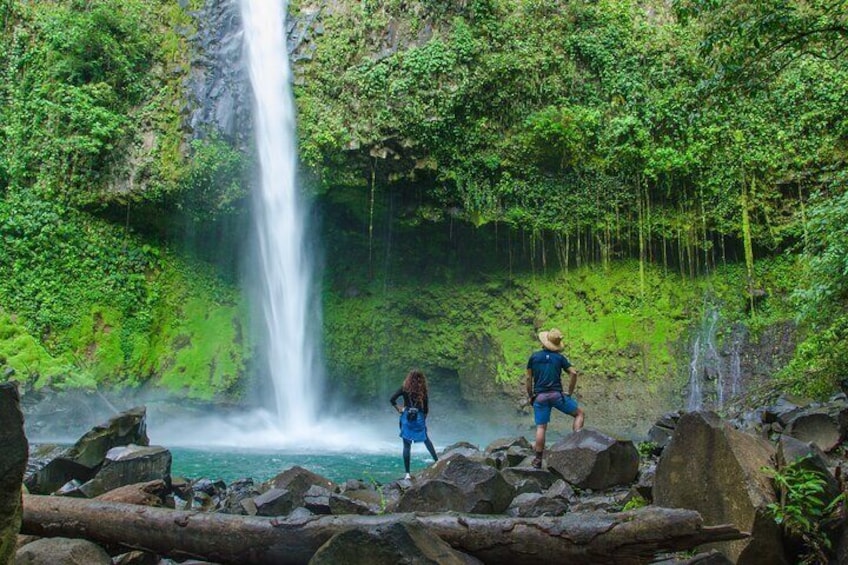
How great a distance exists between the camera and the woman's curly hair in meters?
7.95

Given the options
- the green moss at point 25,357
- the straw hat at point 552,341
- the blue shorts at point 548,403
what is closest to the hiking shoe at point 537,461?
the blue shorts at point 548,403

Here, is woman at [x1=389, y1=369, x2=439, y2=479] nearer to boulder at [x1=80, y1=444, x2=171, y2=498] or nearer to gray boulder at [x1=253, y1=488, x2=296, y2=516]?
boulder at [x1=80, y1=444, x2=171, y2=498]

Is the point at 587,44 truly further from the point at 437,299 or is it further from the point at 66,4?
the point at 66,4

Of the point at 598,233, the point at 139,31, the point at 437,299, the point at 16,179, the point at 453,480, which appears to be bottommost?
the point at 453,480

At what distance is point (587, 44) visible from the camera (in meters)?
16.7

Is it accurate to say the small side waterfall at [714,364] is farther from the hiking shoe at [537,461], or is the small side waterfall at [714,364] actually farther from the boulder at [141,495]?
the boulder at [141,495]

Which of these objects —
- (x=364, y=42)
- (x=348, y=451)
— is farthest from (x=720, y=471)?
(x=364, y=42)

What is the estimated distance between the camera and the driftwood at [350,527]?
2.77 meters

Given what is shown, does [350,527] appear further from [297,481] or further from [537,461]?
[537,461]

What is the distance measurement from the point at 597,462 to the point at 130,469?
3846mm

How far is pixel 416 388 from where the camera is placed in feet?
26.2

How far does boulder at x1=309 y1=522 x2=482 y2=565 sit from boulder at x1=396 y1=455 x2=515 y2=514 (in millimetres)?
1607

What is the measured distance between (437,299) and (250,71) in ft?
25.0

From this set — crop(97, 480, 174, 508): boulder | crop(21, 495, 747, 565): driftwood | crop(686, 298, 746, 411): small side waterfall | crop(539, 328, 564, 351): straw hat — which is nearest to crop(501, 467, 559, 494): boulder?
crop(539, 328, 564, 351): straw hat
